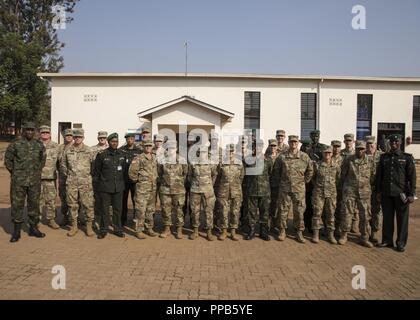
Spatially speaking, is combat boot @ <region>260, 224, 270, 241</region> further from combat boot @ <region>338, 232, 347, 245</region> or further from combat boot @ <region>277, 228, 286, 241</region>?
combat boot @ <region>338, 232, 347, 245</region>

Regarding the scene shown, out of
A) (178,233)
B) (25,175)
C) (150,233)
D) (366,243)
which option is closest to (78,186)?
(25,175)

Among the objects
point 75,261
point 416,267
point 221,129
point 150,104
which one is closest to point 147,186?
point 75,261

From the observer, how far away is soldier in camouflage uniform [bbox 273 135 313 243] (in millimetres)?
6184

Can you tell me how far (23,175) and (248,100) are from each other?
52.1ft

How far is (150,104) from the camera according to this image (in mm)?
20047

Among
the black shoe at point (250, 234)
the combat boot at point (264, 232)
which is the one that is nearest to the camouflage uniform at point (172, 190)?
the black shoe at point (250, 234)

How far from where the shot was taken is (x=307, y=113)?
20.5 metres

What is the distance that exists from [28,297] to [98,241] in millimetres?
2219

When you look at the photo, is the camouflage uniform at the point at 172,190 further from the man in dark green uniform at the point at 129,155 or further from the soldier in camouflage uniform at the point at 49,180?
the soldier in camouflage uniform at the point at 49,180

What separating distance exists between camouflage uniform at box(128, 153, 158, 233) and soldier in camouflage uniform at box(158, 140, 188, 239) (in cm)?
18

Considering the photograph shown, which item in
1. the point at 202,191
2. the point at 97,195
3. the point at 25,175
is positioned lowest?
the point at 97,195

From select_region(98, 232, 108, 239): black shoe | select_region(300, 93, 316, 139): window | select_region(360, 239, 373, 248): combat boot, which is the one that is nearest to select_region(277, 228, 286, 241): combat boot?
select_region(360, 239, 373, 248): combat boot

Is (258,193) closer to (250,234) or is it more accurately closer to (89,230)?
(250,234)
